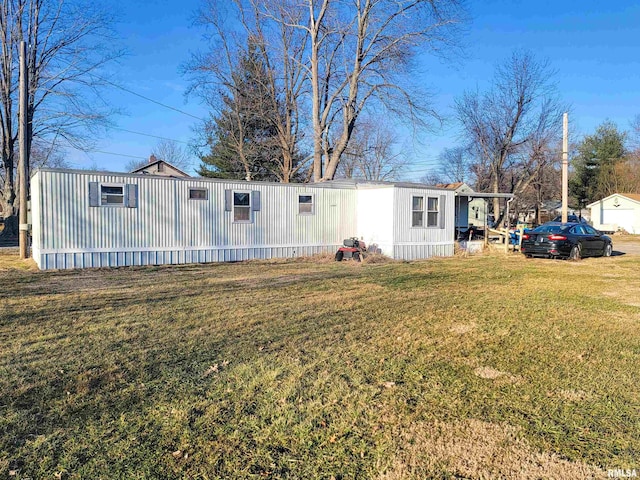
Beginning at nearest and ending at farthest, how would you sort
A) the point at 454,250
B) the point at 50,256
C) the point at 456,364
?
the point at 456,364 < the point at 50,256 < the point at 454,250

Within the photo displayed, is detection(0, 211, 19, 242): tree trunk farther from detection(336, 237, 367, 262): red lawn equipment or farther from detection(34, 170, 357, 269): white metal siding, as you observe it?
detection(336, 237, 367, 262): red lawn equipment

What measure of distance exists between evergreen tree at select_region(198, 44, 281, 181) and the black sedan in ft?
56.1

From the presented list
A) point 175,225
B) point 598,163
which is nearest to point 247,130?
point 175,225

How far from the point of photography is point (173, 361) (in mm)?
4125

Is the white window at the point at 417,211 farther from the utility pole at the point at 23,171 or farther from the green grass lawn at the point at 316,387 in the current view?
the utility pole at the point at 23,171

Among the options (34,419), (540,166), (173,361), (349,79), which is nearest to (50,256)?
(173,361)

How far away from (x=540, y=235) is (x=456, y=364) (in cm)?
1211

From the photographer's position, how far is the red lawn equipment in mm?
13594

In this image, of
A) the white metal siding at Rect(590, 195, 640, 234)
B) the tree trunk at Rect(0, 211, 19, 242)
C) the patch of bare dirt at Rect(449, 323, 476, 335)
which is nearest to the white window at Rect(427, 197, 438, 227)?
the patch of bare dirt at Rect(449, 323, 476, 335)

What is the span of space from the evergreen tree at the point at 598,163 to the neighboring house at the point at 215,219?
→ 3508 cm

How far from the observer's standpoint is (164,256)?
12.2m

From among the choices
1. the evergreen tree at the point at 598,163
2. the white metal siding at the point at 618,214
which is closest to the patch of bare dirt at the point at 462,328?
the white metal siding at the point at 618,214

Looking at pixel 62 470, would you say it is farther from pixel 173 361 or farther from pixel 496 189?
pixel 496 189

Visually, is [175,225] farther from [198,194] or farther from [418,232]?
[418,232]
